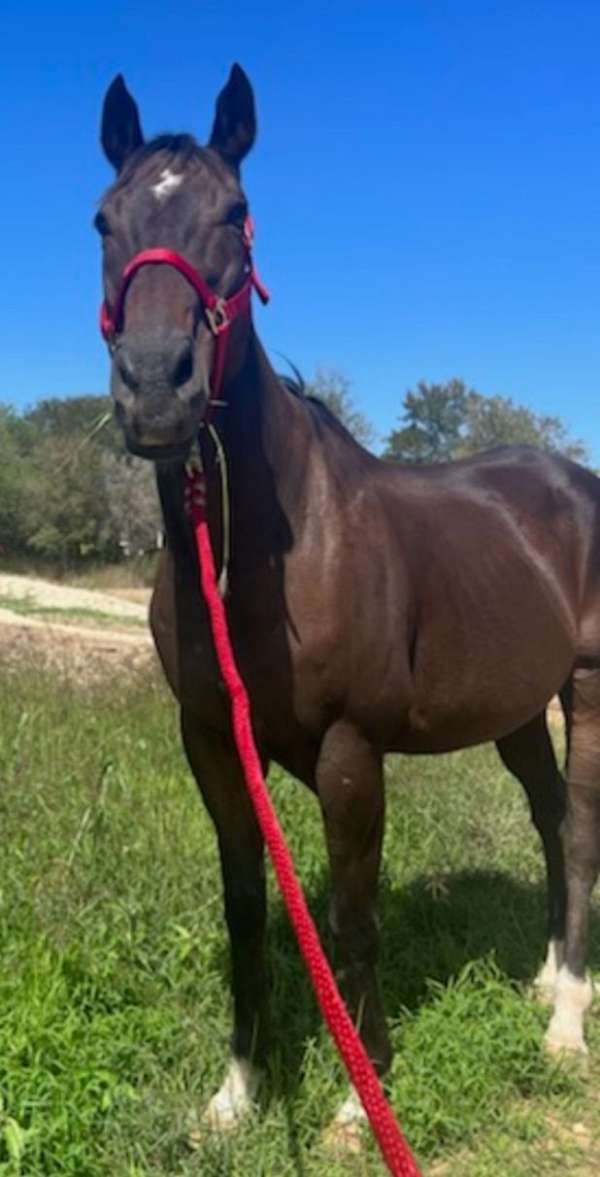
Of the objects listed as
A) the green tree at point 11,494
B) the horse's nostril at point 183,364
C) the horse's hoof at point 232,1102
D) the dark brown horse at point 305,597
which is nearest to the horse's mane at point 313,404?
the dark brown horse at point 305,597

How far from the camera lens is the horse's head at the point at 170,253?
1.91 metres

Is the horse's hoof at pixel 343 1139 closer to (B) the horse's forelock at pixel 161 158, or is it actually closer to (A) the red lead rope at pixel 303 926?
(A) the red lead rope at pixel 303 926

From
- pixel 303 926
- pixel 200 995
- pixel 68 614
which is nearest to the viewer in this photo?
pixel 303 926

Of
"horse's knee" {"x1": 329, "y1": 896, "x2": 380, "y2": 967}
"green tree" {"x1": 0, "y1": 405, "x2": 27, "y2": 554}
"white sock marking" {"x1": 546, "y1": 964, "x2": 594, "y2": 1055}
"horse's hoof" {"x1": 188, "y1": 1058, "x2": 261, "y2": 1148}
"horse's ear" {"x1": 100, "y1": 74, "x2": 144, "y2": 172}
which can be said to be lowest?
"horse's hoof" {"x1": 188, "y1": 1058, "x2": 261, "y2": 1148}

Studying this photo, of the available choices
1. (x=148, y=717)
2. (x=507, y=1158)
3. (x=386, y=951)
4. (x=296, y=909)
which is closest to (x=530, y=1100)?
(x=507, y=1158)

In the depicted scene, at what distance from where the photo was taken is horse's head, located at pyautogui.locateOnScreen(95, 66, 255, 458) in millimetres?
1914

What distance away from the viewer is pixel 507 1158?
9.16ft

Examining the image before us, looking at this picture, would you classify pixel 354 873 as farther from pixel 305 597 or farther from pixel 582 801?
pixel 582 801

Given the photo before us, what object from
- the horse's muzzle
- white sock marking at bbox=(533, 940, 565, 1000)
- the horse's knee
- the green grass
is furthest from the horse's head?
the green grass

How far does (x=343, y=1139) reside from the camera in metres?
2.83

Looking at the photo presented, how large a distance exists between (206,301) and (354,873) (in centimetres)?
155

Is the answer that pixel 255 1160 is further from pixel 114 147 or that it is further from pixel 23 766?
pixel 114 147

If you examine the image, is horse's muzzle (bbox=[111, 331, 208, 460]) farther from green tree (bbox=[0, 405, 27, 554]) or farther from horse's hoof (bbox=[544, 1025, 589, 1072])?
green tree (bbox=[0, 405, 27, 554])

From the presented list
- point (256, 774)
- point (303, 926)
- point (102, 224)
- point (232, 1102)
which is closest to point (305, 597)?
point (256, 774)
